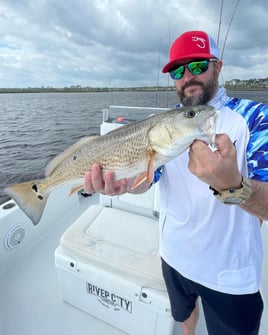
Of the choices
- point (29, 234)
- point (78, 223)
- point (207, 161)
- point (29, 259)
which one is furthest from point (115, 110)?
point (207, 161)

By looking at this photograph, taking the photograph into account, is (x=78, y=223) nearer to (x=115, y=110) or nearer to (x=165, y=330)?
(x=165, y=330)

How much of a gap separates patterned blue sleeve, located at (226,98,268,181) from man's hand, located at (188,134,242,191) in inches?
9.3

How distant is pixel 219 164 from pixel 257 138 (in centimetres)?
49

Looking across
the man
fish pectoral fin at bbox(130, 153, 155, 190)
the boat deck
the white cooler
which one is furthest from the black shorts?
the boat deck

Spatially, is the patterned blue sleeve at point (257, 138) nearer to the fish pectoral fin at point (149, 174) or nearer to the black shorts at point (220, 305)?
the fish pectoral fin at point (149, 174)

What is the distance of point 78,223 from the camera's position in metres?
2.91

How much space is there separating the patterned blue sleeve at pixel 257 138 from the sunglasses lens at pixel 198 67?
19.1 inches

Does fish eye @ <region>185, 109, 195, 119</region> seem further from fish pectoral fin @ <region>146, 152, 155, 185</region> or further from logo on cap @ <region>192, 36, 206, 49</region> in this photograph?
logo on cap @ <region>192, 36, 206, 49</region>

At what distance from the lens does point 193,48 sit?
197 centimetres

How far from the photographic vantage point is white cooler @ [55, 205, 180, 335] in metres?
2.24

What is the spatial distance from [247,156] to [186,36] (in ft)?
3.73

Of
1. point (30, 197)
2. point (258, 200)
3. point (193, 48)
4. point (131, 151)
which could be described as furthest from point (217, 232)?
point (30, 197)

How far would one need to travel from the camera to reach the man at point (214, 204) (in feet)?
4.66

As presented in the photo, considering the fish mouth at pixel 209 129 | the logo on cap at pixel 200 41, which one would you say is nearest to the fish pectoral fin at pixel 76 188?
the fish mouth at pixel 209 129
